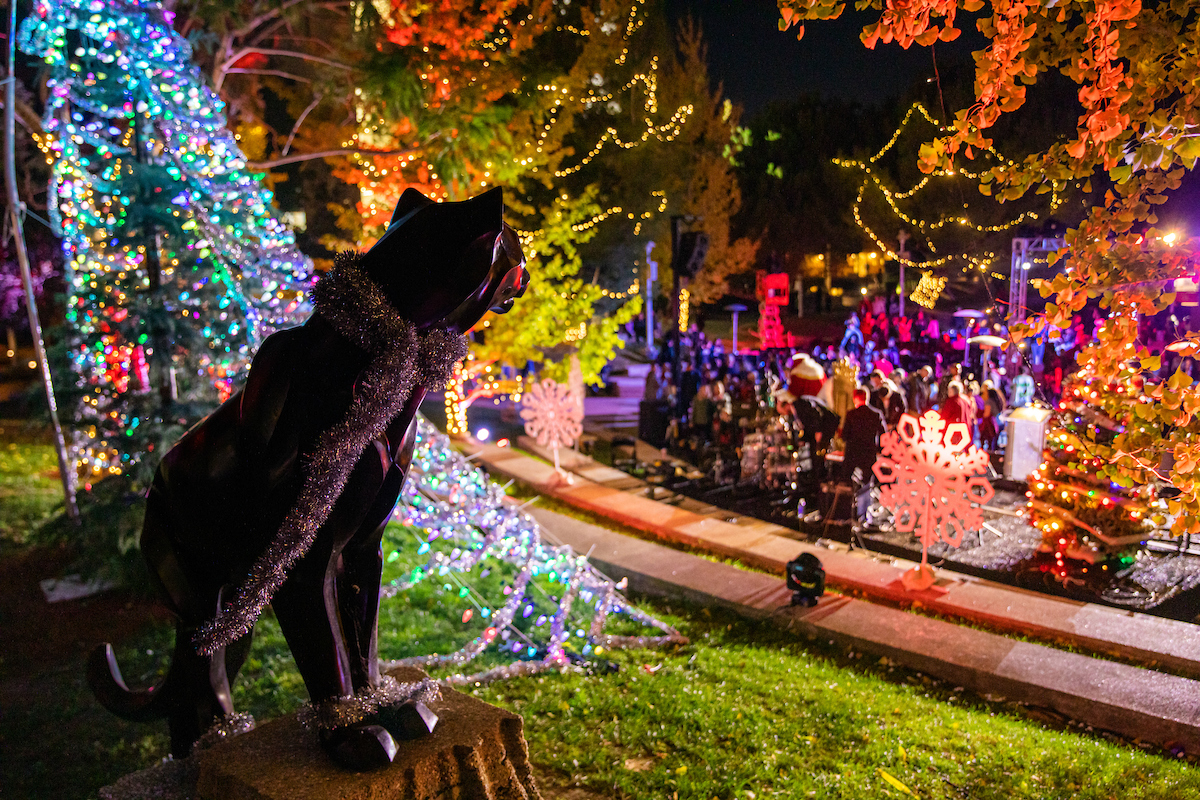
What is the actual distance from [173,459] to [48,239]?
25.0 meters

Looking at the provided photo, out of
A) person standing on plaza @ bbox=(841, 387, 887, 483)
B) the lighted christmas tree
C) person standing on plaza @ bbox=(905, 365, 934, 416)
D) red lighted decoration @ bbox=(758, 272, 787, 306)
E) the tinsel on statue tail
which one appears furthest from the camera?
red lighted decoration @ bbox=(758, 272, 787, 306)

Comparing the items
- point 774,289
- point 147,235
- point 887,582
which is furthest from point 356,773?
point 774,289

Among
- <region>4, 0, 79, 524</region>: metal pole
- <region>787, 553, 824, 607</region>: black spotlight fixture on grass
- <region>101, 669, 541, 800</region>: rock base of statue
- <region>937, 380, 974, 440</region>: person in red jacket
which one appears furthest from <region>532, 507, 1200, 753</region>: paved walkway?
<region>4, 0, 79, 524</region>: metal pole

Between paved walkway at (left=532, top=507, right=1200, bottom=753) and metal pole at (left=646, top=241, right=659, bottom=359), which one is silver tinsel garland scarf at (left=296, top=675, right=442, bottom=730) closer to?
paved walkway at (left=532, top=507, right=1200, bottom=753)

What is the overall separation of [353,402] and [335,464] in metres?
0.20

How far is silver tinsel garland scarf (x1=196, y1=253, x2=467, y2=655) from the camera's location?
222 cm

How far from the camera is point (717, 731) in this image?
4566 mm

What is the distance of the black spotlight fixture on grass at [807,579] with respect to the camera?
663cm

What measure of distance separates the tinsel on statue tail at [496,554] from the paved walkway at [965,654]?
1109mm

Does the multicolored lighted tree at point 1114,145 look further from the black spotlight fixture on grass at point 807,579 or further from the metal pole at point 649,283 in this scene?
the metal pole at point 649,283

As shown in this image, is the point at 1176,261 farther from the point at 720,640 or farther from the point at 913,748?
the point at 720,640

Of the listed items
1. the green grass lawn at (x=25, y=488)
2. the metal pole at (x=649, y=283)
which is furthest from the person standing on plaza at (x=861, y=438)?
the metal pole at (x=649, y=283)

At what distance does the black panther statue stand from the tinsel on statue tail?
128 inches

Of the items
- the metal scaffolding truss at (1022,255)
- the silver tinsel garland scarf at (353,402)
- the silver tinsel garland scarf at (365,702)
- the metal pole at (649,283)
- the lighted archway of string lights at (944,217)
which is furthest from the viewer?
the metal pole at (649,283)
